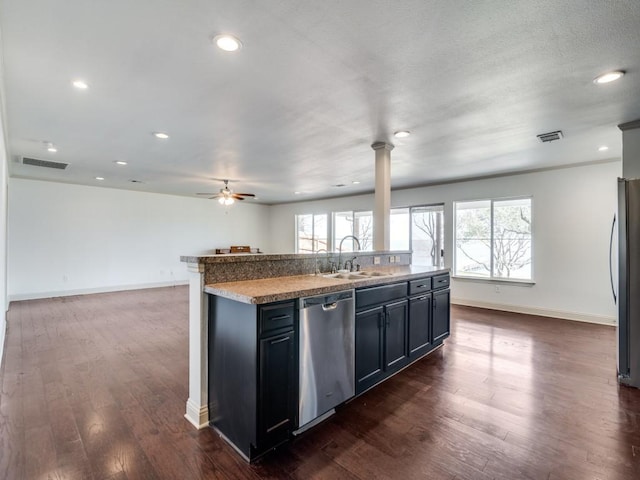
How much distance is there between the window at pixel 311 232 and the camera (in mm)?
9391

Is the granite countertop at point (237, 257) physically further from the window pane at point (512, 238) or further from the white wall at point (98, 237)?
the white wall at point (98, 237)

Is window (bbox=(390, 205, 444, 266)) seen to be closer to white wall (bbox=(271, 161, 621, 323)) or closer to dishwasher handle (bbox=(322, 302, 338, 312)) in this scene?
white wall (bbox=(271, 161, 621, 323))

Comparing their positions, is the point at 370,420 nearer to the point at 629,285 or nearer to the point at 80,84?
the point at 629,285

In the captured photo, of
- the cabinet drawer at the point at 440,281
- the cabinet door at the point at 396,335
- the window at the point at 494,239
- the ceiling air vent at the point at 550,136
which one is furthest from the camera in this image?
the window at the point at 494,239

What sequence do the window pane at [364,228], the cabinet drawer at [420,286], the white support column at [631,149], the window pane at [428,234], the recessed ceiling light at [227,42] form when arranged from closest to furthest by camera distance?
the recessed ceiling light at [227,42] < the cabinet drawer at [420,286] < the white support column at [631,149] < the window pane at [428,234] < the window pane at [364,228]

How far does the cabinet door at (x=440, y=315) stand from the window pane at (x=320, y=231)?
5.80 m

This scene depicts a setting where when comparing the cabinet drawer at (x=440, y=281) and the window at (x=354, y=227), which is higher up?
the window at (x=354, y=227)

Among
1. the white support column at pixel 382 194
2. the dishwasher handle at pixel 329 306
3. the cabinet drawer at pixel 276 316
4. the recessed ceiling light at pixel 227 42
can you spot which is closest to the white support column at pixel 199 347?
the cabinet drawer at pixel 276 316

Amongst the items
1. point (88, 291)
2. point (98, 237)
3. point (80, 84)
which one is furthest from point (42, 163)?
point (80, 84)

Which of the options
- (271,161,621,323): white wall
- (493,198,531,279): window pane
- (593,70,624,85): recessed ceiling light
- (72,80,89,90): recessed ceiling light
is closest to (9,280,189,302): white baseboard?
(72,80,89,90): recessed ceiling light

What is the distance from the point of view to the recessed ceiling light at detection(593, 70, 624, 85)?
2.30 m

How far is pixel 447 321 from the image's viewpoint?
3.76 meters

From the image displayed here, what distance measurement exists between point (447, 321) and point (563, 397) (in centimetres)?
132

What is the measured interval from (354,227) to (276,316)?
6865 mm
